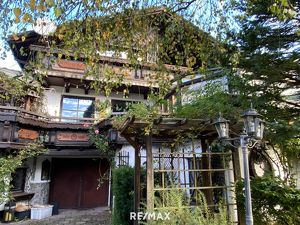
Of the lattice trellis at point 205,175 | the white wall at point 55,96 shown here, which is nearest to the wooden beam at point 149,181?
the lattice trellis at point 205,175

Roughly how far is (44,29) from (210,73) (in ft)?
13.8

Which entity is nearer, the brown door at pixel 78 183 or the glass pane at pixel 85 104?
the glass pane at pixel 85 104

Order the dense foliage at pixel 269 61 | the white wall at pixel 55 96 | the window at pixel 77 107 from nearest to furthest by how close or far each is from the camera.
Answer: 1. the dense foliage at pixel 269 61
2. the white wall at pixel 55 96
3. the window at pixel 77 107

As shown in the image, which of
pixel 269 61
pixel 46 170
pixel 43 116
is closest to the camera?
pixel 269 61

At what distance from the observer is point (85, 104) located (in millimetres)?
11547

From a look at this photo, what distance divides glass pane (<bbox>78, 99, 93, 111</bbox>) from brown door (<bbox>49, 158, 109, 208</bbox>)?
2.55m

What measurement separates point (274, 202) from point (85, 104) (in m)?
8.78

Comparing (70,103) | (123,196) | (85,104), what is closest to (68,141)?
(70,103)

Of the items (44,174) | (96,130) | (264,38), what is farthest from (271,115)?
(44,174)

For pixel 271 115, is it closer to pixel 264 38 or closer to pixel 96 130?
pixel 264 38

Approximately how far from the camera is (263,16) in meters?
5.67

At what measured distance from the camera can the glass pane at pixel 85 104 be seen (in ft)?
37.6

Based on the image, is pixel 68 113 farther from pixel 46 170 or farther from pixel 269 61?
pixel 269 61

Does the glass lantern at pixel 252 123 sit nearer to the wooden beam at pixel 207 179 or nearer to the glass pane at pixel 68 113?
the wooden beam at pixel 207 179
